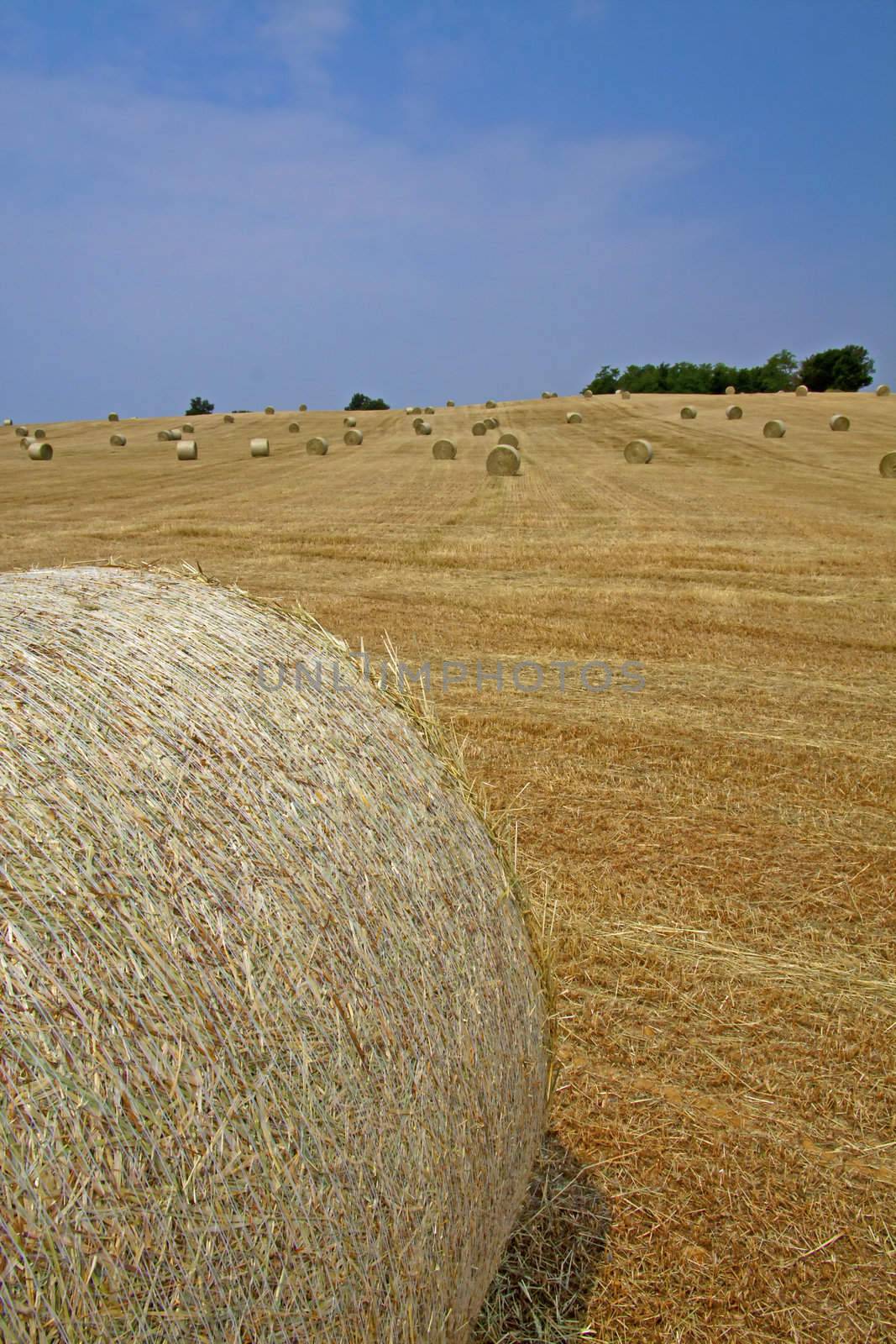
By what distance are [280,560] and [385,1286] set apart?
12.3 metres

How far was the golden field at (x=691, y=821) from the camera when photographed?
113 inches

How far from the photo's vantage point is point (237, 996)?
1821 millimetres

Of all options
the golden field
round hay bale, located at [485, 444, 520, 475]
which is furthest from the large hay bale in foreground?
round hay bale, located at [485, 444, 520, 475]

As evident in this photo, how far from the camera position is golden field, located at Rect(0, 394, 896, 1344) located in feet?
9.43

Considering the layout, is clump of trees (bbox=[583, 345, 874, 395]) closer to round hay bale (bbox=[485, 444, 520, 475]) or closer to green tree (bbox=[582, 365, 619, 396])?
green tree (bbox=[582, 365, 619, 396])

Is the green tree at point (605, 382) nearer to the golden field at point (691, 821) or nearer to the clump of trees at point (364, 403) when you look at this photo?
the clump of trees at point (364, 403)

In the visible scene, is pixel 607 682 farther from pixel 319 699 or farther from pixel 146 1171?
pixel 146 1171

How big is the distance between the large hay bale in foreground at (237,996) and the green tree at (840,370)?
75074 mm

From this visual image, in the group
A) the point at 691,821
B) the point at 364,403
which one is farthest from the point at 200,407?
the point at 691,821

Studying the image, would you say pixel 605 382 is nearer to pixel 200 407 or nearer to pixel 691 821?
pixel 200 407

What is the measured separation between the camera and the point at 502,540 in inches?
597

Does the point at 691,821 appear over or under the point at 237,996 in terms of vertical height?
under

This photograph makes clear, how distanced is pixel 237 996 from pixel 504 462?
950 inches

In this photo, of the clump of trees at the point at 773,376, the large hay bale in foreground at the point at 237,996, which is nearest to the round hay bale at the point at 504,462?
the large hay bale in foreground at the point at 237,996
